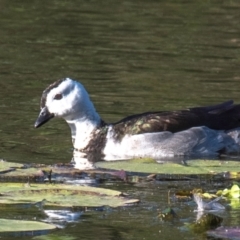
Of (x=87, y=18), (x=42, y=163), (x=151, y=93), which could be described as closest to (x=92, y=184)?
(x=42, y=163)

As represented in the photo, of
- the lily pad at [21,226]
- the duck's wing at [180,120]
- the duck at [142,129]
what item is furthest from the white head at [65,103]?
the lily pad at [21,226]

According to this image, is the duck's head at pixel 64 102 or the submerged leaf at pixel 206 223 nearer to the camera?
the submerged leaf at pixel 206 223

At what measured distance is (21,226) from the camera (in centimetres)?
905

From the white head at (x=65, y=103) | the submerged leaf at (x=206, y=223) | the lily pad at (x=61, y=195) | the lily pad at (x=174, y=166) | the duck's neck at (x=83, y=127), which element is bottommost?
the submerged leaf at (x=206, y=223)

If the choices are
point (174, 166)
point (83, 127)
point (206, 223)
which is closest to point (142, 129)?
point (83, 127)

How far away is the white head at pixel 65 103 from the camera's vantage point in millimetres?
13922

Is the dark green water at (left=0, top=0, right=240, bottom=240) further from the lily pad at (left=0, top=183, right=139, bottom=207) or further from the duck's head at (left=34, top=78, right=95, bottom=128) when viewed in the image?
the duck's head at (left=34, top=78, right=95, bottom=128)

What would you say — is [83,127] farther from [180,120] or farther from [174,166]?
[174,166]

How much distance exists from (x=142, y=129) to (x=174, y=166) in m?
1.65

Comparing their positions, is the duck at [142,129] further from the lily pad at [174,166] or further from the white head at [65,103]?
the lily pad at [174,166]

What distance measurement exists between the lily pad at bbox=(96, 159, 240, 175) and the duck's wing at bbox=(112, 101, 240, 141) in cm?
128

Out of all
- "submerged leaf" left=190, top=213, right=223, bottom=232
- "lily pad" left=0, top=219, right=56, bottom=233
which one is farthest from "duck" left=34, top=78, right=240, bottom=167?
"lily pad" left=0, top=219, right=56, bottom=233

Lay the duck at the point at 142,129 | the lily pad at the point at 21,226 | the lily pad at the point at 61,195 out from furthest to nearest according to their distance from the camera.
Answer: the duck at the point at 142,129 → the lily pad at the point at 61,195 → the lily pad at the point at 21,226

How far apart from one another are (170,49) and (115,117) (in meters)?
6.07
